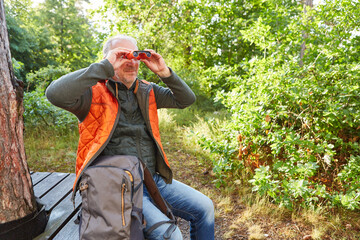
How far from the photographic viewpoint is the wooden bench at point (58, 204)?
5.28ft

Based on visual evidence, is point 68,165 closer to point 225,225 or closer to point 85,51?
point 225,225

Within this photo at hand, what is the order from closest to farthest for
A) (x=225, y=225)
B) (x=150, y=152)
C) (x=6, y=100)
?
(x=6, y=100) < (x=150, y=152) < (x=225, y=225)

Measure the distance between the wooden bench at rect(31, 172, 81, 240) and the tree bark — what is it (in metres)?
0.22

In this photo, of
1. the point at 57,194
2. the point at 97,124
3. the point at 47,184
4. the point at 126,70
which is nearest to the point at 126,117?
the point at 97,124

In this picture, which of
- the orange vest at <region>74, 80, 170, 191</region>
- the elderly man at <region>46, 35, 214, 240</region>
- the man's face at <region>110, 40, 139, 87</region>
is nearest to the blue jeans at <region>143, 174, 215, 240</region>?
the elderly man at <region>46, 35, 214, 240</region>

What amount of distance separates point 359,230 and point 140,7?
7.39m

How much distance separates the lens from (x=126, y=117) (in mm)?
1801

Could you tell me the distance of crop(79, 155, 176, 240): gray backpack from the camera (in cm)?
125

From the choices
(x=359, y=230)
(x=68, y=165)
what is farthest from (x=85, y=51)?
(x=359, y=230)

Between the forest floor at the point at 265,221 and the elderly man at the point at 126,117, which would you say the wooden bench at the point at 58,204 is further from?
the forest floor at the point at 265,221

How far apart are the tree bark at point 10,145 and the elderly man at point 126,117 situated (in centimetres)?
23

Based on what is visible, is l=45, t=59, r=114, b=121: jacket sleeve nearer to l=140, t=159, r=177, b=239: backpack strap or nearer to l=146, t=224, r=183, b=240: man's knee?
l=140, t=159, r=177, b=239: backpack strap

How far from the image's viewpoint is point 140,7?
7.32 meters

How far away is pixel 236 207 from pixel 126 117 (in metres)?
2.04
